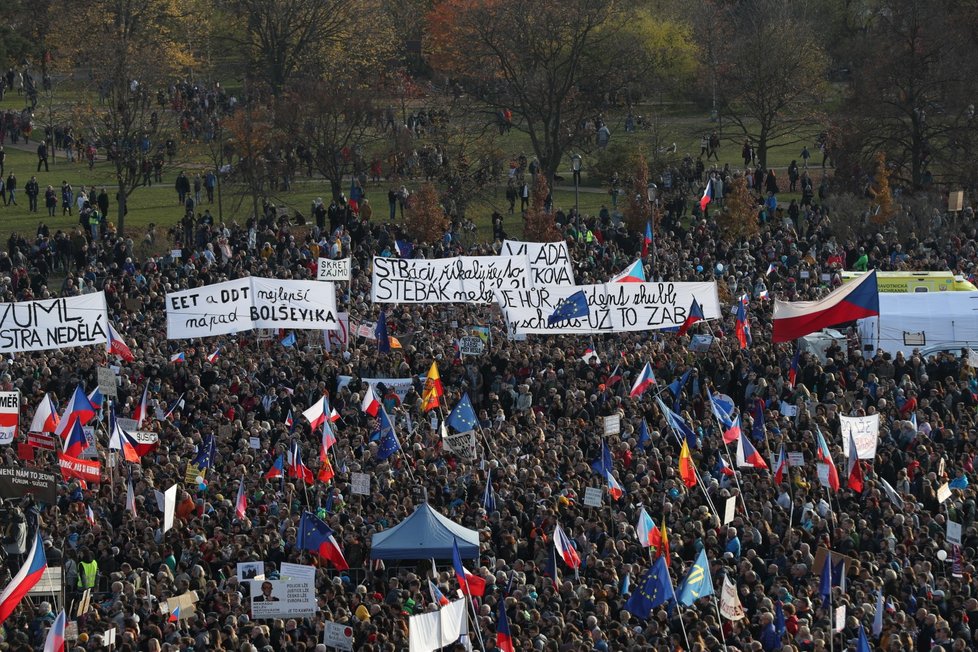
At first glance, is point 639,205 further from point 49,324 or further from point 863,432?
point 863,432

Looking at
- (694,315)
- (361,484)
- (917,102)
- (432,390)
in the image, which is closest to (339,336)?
(432,390)

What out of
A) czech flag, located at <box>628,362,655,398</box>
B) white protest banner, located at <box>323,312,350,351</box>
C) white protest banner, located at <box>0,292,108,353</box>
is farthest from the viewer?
white protest banner, located at <box>323,312,350,351</box>

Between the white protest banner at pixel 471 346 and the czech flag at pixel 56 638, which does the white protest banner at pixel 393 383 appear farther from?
the czech flag at pixel 56 638

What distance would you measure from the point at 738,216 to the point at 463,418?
2271 cm

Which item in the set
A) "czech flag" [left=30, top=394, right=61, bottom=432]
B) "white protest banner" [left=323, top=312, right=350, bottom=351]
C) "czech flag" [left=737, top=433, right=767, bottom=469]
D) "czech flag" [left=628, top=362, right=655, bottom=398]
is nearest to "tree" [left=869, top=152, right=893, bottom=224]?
"white protest banner" [left=323, top=312, right=350, bottom=351]

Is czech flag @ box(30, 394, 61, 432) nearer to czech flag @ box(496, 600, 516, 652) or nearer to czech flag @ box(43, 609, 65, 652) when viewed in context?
czech flag @ box(43, 609, 65, 652)

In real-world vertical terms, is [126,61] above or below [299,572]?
above

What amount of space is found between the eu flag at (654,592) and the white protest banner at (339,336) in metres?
14.4

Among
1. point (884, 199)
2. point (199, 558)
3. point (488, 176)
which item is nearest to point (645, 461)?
point (199, 558)

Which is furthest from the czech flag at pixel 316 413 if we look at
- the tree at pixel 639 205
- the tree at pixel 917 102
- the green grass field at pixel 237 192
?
the tree at pixel 917 102

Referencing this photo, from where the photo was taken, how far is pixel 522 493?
25.3 metres

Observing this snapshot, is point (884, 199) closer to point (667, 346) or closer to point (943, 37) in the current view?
point (943, 37)

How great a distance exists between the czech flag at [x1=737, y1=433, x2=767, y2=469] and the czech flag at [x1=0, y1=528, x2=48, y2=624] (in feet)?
34.8

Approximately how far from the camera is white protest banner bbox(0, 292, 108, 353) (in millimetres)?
31016
